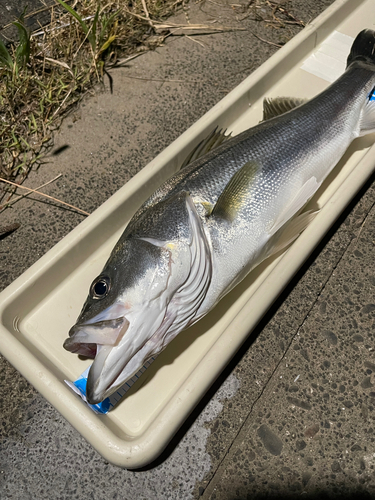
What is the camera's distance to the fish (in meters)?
1.44

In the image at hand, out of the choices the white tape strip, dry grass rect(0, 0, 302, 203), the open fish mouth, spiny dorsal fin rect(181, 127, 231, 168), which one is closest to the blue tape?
the open fish mouth

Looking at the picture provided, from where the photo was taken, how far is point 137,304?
4.76 ft

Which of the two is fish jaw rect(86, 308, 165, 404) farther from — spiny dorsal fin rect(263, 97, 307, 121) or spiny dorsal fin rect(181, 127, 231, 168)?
spiny dorsal fin rect(263, 97, 307, 121)

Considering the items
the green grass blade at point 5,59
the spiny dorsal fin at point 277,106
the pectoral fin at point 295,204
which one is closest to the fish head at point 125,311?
the pectoral fin at point 295,204

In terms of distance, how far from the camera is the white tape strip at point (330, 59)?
2750 millimetres

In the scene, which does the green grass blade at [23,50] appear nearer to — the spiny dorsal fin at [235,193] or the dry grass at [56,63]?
the dry grass at [56,63]

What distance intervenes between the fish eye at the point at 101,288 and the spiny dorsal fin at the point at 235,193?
544mm

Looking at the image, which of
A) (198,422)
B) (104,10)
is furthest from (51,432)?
(104,10)

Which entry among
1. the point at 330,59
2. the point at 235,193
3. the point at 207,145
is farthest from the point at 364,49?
the point at 235,193

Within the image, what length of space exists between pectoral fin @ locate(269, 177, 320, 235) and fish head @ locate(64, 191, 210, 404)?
40 cm

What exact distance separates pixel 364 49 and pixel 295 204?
1.27m

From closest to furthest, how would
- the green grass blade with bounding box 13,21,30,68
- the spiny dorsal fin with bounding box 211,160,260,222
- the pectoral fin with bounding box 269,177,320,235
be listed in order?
1. the spiny dorsal fin with bounding box 211,160,260,222
2. the pectoral fin with bounding box 269,177,320,235
3. the green grass blade with bounding box 13,21,30,68

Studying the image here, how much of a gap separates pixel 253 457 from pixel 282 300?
817mm

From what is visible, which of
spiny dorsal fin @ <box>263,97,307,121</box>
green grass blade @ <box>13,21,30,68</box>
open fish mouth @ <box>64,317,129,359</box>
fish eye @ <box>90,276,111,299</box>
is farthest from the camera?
green grass blade @ <box>13,21,30,68</box>
